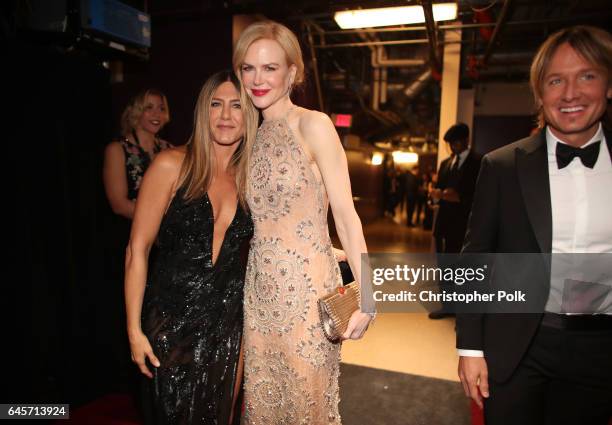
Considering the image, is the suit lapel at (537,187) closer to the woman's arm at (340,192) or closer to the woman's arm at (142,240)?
the woman's arm at (340,192)

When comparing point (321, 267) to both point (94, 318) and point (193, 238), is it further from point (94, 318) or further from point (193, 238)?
point (94, 318)

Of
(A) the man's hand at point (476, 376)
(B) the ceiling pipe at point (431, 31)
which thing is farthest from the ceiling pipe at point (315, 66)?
(A) the man's hand at point (476, 376)

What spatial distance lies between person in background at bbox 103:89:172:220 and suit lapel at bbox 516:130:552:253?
2346mm

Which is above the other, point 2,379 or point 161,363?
point 161,363

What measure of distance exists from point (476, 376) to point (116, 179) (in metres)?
2.38

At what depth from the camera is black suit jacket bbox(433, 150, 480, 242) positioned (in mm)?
4281

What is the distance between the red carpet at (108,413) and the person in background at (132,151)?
48.5 inches

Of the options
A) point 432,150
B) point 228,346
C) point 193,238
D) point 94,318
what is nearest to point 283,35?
point 193,238

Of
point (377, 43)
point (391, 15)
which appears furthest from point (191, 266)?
point (377, 43)

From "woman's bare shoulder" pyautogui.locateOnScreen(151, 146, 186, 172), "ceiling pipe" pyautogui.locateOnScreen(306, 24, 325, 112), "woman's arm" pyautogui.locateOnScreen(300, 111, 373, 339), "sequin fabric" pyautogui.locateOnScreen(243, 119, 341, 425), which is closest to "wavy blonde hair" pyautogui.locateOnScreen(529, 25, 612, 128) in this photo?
"woman's arm" pyautogui.locateOnScreen(300, 111, 373, 339)

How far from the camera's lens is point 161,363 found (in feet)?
5.37

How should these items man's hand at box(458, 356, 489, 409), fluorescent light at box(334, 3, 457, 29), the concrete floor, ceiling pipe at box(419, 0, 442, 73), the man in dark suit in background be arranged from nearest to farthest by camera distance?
man's hand at box(458, 356, 489, 409) → the concrete floor → ceiling pipe at box(419, 0, 442, 73) → the man in dark suit in background → fluorescent light at box(334, 3, 457, 29)

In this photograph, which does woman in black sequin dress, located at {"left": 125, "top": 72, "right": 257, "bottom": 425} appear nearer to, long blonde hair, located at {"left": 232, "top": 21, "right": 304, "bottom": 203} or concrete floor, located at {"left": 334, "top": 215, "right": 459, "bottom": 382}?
long blonde hair, located at {"left": 232, "top": 21, "right": 304, "bottom": 203}

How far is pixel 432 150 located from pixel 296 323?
69.6 ft
